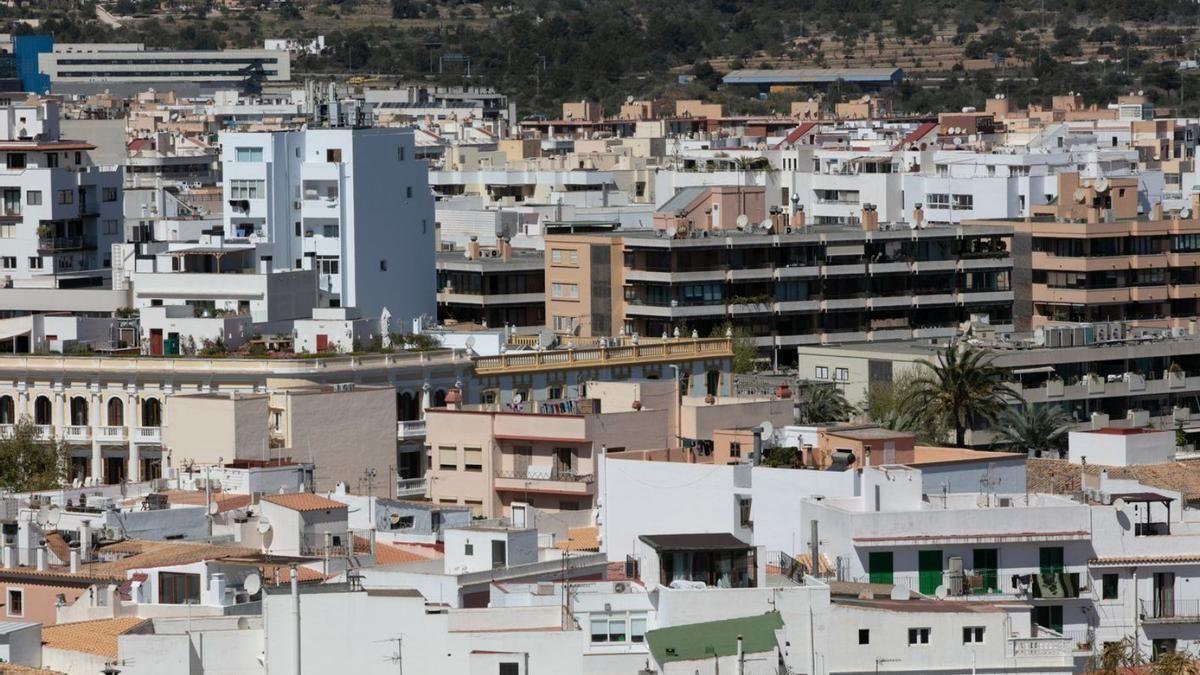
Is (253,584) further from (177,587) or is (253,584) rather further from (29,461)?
(29,461)

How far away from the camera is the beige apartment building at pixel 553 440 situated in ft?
233

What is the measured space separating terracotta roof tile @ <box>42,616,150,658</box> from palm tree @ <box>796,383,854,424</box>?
32832mm

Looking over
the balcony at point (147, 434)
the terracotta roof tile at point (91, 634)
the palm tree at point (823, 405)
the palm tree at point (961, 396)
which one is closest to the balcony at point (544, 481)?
the balcony at point (147, 434)

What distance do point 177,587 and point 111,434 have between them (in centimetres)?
3004

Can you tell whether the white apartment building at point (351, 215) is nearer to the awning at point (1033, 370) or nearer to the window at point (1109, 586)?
the awning at point (1033, 370)

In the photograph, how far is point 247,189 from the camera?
108 metres

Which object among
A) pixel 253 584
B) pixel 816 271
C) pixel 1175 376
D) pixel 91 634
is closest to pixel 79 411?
pixel 253 584

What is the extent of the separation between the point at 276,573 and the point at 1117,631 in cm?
1185

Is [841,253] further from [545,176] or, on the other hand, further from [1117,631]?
[1117,631]

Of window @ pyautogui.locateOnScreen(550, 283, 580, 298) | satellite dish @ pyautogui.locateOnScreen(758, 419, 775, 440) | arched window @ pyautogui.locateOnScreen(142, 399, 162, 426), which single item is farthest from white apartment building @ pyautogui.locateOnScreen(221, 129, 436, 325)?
satellite dish @ pyautogui.locateOnScreen(758, 419, 775, 440)

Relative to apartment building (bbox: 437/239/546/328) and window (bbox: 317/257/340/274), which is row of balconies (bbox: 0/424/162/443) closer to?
window (bbox: 317/257/340/274)

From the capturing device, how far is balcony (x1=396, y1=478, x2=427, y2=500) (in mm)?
74875

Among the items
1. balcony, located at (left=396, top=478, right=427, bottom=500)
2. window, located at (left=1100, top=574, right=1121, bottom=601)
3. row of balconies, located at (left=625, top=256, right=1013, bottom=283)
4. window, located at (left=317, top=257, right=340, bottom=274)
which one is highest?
window, located at (left=317, top=257, right=340, bottom=274)

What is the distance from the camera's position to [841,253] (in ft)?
378
